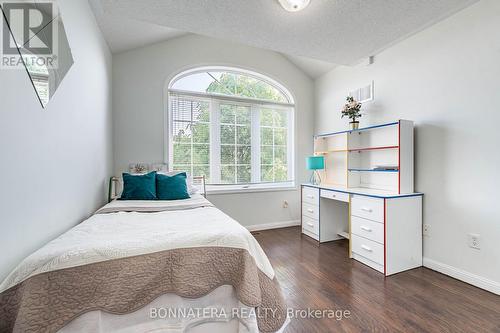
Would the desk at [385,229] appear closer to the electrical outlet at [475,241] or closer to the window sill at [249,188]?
the electrical outlet at [475,241]

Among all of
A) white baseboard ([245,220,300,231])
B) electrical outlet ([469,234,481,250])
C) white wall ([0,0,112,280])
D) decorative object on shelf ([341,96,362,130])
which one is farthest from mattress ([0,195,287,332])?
decorative object on shelf ([341,96,362,130])

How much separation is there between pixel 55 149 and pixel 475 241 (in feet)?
11.2

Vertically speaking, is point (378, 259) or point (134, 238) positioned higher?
point (134, 238)

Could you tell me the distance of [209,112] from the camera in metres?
3.51

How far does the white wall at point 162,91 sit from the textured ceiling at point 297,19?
1.74ft

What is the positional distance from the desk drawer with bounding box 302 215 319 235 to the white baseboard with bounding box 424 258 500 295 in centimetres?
121

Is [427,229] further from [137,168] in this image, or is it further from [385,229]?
[137,168]

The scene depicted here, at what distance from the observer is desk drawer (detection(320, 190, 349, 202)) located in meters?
2.66

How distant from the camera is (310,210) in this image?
10.7 ft

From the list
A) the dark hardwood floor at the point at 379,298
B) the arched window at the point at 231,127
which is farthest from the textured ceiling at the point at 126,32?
the dark hardwood floor at the point at 379,298

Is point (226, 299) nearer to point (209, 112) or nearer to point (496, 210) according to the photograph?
point (496, 210)

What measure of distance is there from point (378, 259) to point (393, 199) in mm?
619

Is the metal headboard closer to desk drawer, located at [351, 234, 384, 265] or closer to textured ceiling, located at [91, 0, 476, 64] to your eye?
textured ceiling, located at [91, 0, 476, 64]

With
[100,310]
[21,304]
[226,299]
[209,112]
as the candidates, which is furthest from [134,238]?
[209,112]
